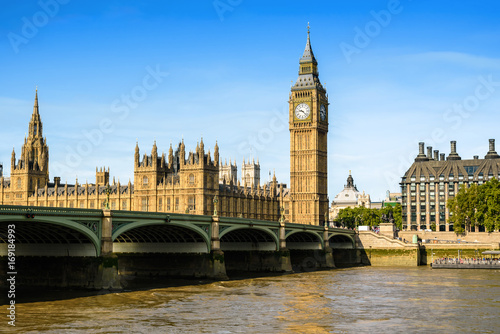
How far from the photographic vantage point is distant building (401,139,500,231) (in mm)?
155625

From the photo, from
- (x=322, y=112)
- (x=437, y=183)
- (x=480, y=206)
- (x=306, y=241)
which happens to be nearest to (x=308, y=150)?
(x=322, y=112)

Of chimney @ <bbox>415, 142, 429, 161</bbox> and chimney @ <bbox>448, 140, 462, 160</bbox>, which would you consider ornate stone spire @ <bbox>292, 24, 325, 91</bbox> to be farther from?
chimney @ <bbox>448, 140, 462, 160</bbox>

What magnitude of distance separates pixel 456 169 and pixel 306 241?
66.0 m

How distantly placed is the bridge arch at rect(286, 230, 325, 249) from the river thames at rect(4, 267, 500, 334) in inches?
1297

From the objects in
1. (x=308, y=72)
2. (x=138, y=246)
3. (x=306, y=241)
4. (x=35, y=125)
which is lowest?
(x=306, y=241)

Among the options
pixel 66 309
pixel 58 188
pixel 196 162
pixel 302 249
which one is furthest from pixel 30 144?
pixel 66 309

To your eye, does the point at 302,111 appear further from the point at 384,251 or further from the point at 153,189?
the point at 384,251

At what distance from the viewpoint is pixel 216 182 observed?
130 m

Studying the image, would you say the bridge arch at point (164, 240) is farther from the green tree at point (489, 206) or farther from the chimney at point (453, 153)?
the chimney at point (453, 153)

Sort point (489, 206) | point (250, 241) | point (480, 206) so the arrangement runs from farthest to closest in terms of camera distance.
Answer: point (480, 206) < point (489, 206) < point (250, 241)

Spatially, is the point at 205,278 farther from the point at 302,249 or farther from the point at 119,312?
the point at 302,249

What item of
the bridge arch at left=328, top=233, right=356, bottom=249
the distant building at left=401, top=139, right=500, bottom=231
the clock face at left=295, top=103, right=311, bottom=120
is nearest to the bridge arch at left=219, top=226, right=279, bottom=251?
the bridge arch at left=328, top=233, right=356, bottom=249

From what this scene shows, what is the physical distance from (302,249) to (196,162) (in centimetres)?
3243

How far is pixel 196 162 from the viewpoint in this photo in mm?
127188
